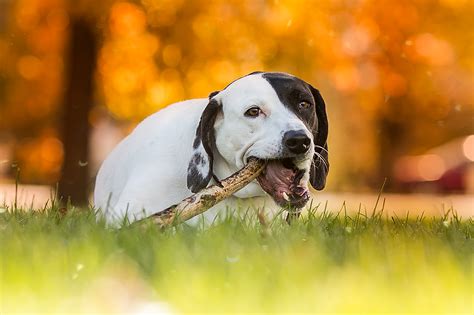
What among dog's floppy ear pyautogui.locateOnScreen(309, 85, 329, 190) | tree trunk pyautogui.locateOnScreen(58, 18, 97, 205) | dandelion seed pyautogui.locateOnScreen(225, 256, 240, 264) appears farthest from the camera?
tree trunk pyautogui.locateOnScreen(58, 18, 97, 205)

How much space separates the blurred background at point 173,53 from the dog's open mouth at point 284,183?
21.1 feet

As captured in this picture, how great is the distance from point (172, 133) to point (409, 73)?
11.2m

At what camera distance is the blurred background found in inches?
441

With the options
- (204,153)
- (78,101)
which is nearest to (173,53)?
(78,101)

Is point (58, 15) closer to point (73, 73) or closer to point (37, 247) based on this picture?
point (73, 73)

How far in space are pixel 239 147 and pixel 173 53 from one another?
7096 millimetres

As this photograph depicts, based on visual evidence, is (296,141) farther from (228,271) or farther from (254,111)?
(228,271)

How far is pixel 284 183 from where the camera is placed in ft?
15.1

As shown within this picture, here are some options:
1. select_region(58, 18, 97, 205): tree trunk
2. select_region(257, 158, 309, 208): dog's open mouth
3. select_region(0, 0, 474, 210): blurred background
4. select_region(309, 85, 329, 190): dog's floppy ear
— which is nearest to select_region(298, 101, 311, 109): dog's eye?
select_region(309, 85, 329, 190): dog's floppy ear

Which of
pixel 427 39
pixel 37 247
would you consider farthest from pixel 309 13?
pixel 37 247

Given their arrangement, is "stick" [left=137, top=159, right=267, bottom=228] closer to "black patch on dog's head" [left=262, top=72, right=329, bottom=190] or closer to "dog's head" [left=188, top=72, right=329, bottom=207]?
"dog's head" [left=188, top=72, right=329, bottom=207]

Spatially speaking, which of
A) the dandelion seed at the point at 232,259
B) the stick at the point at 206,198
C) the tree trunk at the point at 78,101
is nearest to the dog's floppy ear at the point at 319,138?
the stick at the point at 206,198

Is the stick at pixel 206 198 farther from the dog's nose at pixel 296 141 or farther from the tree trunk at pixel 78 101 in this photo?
the tree trunk at pixel 78 101

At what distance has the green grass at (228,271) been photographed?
270 centimetres
